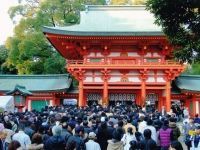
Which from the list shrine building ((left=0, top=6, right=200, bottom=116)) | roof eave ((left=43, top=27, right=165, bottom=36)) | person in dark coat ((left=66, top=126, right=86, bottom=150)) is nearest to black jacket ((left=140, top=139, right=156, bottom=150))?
person in dark coat ((left=66, top=126, right=86, bottom=150))

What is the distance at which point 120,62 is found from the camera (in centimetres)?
3078

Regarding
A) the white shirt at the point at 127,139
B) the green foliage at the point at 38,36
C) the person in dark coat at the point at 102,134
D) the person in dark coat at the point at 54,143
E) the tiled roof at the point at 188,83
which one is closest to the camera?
the person in dark coat at the point at 54,143

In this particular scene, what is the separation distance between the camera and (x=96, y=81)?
3069 cm

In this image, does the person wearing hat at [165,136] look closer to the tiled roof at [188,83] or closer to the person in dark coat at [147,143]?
the person in dark coat at [147,143]

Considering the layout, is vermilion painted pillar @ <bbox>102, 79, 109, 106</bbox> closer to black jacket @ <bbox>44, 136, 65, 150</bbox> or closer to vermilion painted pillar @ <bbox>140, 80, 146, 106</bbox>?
vermilion painted pillar @ <bbox>140, 80, 146, 106</bbox>

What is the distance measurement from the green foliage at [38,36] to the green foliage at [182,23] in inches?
1146

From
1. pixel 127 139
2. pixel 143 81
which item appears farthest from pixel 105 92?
pixel 127 139

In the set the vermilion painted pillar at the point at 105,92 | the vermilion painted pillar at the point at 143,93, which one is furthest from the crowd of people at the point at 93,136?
the vermilion painted pillar at the point at 143,93

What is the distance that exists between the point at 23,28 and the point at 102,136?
33128 mm

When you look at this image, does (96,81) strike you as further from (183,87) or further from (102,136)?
(102,136)

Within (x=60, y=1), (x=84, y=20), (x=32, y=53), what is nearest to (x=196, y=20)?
(x=84, y=20)

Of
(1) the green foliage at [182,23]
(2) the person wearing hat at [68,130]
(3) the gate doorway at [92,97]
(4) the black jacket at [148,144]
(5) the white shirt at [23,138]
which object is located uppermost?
(1) the green foliage at [182,23]

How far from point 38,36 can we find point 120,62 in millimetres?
13528

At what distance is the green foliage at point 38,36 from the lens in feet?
138
